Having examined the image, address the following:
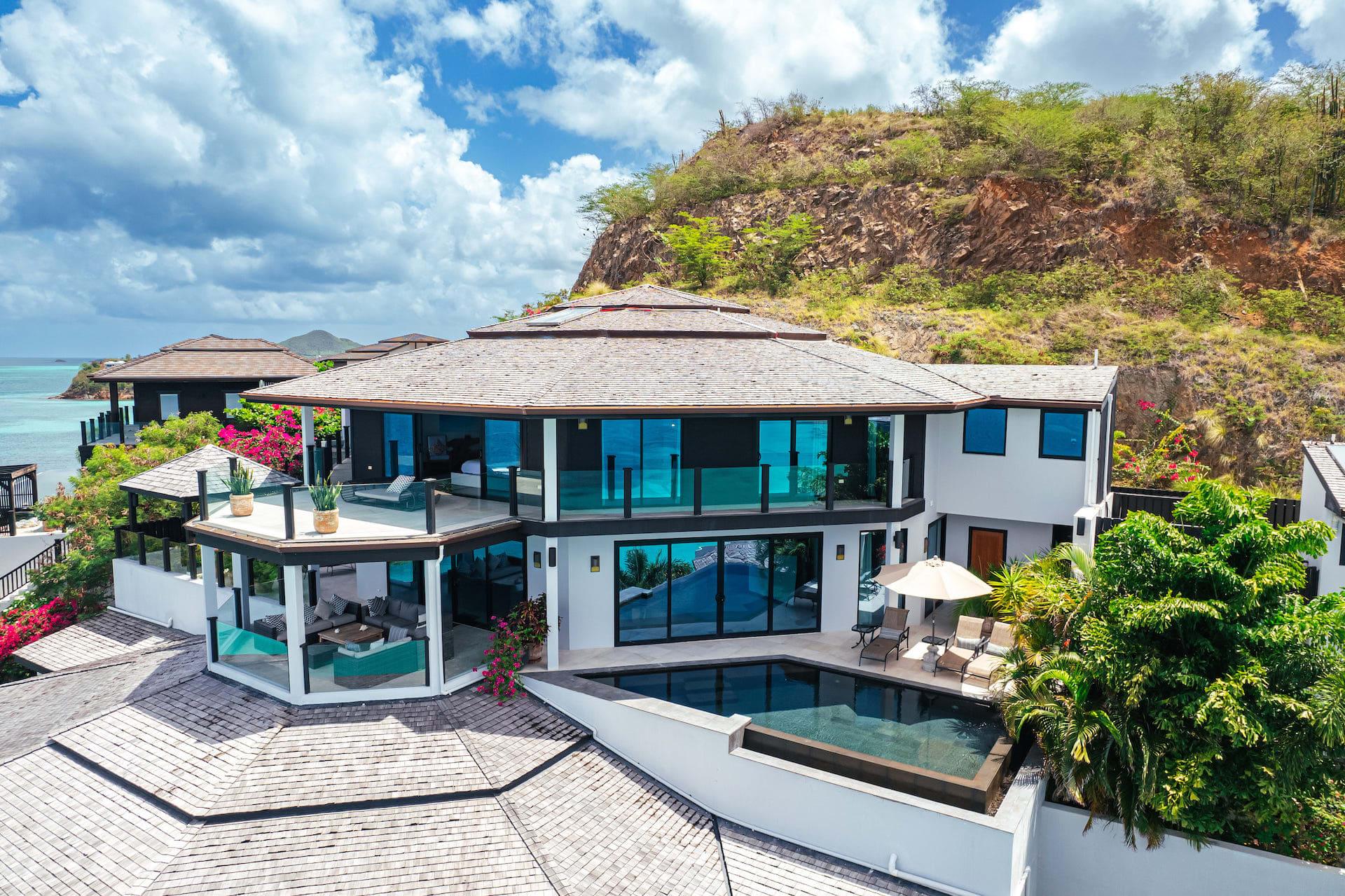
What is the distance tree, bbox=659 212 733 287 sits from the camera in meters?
35.7

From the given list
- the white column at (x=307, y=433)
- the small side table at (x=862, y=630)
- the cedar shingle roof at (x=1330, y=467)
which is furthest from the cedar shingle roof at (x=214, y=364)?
the cedar shingle roof at (x=1330, y=467)

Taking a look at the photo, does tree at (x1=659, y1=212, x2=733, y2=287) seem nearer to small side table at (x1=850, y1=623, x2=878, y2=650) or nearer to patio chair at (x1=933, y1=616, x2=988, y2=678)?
small side table at (x1=850, y1=623, x2=878, y2=650)

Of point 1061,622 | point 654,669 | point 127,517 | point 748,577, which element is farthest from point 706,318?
point 127,517

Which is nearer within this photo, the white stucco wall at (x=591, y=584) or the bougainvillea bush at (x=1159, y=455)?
the white stucco wall at (x=591, y=584)

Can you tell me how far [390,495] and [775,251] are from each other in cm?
2546

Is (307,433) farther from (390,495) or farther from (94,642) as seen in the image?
(94,642)

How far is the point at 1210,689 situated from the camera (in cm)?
965

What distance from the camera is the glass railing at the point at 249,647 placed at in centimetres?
1366

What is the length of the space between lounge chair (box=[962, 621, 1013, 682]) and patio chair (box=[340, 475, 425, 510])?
10.5 meters

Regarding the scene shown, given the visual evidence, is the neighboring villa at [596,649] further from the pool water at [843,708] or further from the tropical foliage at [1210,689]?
the tropical foliage at [1210,689]

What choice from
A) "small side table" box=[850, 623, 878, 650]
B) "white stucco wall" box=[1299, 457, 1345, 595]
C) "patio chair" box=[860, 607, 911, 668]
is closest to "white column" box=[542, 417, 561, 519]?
"small side table" box=[850, 623, 878, 650]

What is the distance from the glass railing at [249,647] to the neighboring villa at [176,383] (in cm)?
1922

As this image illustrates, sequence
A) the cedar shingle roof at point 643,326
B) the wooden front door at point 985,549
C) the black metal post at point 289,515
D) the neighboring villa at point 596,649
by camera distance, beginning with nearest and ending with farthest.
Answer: the neighboring villa at point 596,649
the black metal post at point 289,515
the cedar shingle roof at point 643,326
the wooden front door at point 985,549

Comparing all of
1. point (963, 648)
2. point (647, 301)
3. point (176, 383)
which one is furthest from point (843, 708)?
point (176, 383)
